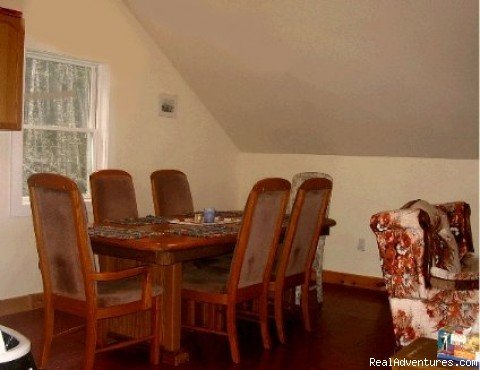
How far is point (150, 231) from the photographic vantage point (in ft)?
12.1

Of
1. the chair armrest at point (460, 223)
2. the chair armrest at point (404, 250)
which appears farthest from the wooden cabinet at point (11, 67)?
the chair armrest at point (460, 223)

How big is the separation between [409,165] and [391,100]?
780mm

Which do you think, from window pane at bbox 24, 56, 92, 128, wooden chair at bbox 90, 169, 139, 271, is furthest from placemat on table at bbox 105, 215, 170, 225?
window pane at bbox 24, 56, 92, 128

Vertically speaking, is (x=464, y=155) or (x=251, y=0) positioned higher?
(x=251, y=0)

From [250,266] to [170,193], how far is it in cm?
144

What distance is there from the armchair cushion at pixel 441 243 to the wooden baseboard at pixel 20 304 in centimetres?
283

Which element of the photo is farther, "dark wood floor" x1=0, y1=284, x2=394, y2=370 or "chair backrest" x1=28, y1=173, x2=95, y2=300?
"dark wood floor" x1=0, y1=284, x2=394, y2=370

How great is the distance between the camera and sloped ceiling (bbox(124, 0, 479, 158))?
4188 mm

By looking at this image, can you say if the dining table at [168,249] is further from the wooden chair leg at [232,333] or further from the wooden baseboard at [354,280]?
the wooden baseboard at [354,280]

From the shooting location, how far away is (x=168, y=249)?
3.26 metres

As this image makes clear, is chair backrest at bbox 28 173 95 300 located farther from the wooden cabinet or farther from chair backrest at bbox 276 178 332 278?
chair backrest at bbox 276 178 332 278

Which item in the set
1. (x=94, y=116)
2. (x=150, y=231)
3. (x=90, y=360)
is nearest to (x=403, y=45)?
(x=150, y=231)

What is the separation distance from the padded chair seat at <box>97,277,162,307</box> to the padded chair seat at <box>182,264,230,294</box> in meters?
0.27

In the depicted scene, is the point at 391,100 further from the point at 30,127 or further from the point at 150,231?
the point at 30,127
